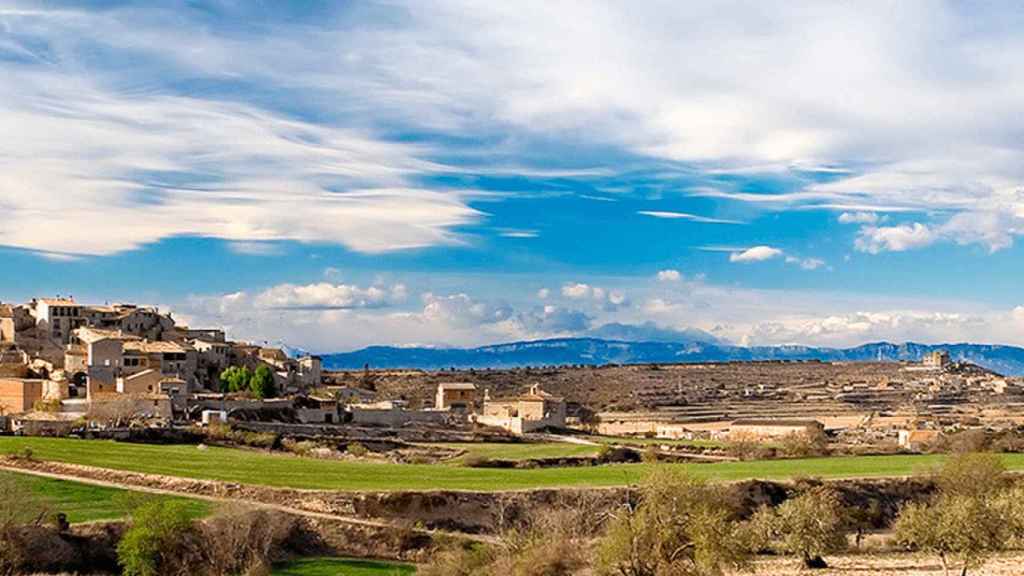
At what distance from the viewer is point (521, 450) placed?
8031 centimetres

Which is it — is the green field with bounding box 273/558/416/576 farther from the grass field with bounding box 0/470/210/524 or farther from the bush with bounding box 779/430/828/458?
the bush with bounding box 779/430/828/458

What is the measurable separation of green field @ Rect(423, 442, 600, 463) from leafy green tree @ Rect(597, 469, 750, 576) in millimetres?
36487

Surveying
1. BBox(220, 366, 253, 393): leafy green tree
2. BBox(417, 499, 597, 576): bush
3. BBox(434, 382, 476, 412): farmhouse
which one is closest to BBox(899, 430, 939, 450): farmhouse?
BBox(434, 382, 476, 412): farmhouse

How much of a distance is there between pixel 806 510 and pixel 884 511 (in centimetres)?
1539

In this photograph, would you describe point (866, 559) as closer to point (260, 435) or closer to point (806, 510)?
point (806, 510)

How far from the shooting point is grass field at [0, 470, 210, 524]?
47094 mm

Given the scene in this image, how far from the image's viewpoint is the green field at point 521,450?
247ft

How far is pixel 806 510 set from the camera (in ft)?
158

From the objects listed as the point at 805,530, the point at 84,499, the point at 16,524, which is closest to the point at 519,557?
the point at 805,530

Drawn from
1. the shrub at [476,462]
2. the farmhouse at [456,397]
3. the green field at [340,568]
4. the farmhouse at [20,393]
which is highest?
the farmhouse at [20,393]

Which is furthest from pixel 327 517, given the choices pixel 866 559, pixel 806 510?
pixel 866 559

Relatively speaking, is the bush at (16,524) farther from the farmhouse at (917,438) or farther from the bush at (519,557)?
the farmhouse at (917,438)

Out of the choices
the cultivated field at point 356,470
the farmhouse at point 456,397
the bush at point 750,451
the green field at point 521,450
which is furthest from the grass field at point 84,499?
the farmhouse at point 456,397

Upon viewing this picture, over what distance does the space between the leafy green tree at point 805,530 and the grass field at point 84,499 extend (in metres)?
23.6
